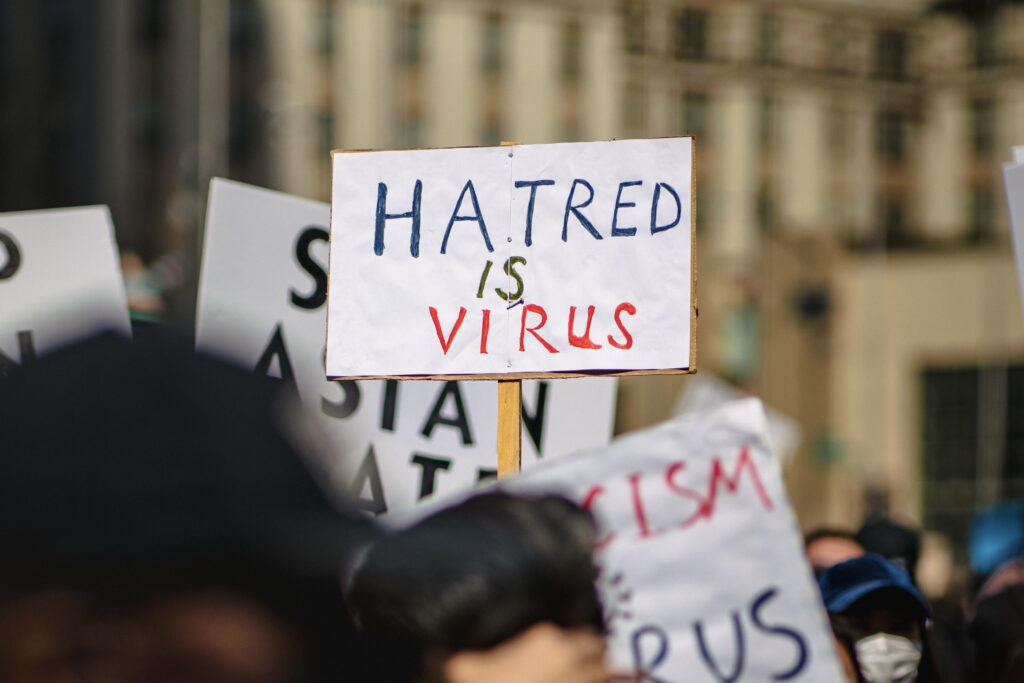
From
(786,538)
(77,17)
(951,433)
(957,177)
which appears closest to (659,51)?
(957,177)

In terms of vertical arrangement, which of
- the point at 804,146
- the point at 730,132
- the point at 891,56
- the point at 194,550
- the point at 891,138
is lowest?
the point at 194,550

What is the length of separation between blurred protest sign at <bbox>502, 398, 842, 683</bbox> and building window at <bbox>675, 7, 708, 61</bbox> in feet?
97.4

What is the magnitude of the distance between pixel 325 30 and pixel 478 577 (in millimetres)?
31443

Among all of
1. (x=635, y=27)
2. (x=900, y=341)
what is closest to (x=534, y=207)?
(x=900, y=341)

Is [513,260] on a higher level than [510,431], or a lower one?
higher

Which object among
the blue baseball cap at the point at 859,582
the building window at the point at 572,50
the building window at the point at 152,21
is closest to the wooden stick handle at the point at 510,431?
the blue baseball cap at the point at 859,582

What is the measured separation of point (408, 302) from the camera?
289 centimetres

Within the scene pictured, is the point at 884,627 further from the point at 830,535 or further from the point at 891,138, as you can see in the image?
the point at 891,138

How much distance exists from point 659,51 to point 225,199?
28.1 metres

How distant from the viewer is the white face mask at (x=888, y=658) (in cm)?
288

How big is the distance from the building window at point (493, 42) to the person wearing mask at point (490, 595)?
32333 mm

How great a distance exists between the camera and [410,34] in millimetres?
32906

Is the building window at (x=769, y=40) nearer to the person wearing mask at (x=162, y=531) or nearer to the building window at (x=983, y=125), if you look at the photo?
the building window at (x=983, y=125)

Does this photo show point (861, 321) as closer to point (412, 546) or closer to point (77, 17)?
point (77, 17)
